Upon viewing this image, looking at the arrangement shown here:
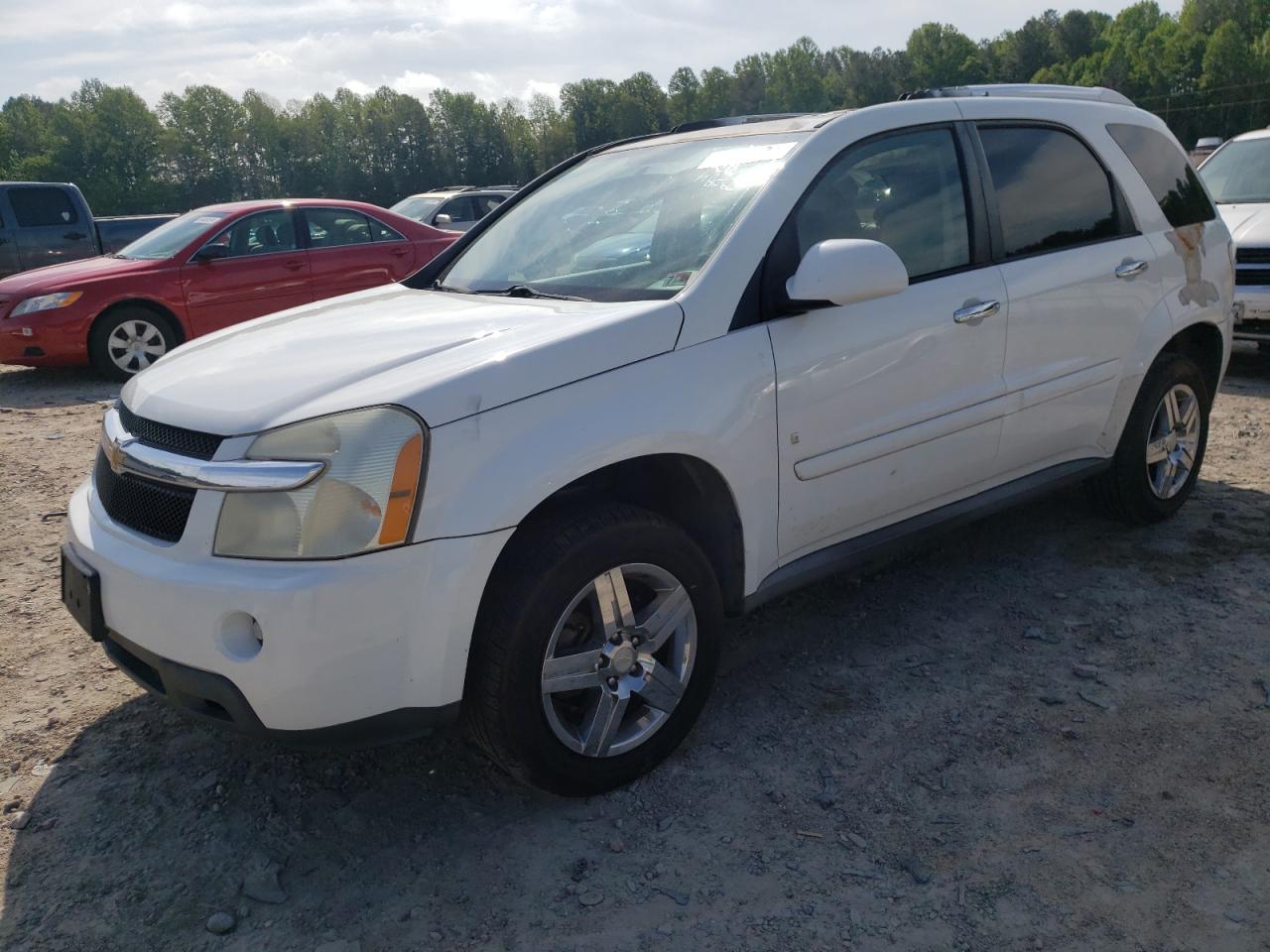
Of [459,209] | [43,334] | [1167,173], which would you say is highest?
[459,209]

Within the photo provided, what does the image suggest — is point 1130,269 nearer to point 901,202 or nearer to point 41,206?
point 901,202

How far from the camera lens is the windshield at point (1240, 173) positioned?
27.9 feet

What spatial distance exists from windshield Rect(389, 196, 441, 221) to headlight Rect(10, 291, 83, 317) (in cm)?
687

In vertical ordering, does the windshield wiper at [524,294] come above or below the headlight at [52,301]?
above

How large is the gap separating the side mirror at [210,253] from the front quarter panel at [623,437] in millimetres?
7564

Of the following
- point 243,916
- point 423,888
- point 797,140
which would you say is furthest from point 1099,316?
point 243,916

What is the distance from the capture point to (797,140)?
332cm

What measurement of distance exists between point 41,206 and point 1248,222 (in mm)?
13008

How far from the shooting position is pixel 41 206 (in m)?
12.9

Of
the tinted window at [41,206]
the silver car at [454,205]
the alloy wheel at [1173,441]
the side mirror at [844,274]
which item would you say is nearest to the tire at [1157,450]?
the alloy wheel at [1173,441]

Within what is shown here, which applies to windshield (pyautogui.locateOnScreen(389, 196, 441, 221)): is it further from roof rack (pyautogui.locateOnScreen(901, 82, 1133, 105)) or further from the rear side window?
the rear side window

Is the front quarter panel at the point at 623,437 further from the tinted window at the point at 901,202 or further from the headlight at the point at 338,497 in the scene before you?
the tinted window at the point at 901,202

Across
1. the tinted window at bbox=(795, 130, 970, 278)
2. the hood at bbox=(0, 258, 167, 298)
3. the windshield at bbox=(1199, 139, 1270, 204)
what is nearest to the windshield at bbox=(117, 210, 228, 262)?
the hood at bbox=(0, 258, 167, 298)

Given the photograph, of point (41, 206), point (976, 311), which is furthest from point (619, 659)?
point (41, 206)
